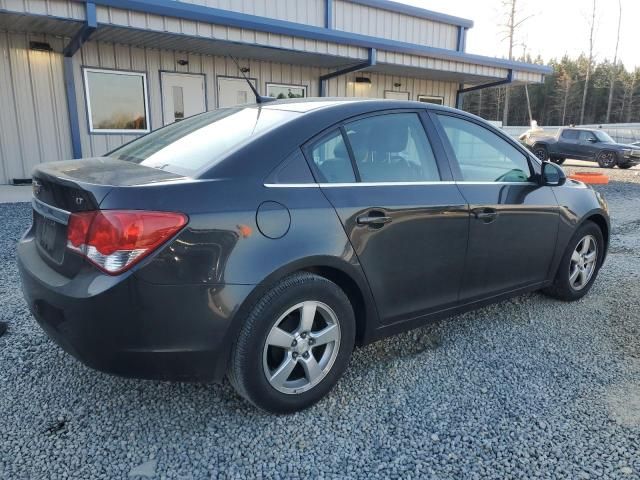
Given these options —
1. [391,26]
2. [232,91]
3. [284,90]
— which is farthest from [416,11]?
[232,91]

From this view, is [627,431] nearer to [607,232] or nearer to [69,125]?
[607,232]

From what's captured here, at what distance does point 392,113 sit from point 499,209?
38.3 inches

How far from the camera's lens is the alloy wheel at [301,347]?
2285mm

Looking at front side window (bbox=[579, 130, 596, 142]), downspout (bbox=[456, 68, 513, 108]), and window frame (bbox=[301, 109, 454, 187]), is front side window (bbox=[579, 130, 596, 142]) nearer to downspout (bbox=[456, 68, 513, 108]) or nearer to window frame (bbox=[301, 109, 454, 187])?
downspout (bbox=[456, 68, 513, 108])

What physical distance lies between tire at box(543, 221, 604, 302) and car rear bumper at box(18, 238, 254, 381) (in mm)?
2845

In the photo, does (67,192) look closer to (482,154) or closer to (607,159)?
(482,154)

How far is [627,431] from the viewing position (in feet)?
7.63

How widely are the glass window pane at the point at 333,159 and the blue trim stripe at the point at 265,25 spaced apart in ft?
20.4

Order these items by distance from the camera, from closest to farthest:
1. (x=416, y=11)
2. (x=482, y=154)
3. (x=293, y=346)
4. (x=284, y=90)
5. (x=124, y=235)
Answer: (x=124, y=235), (x=293, y=346), (x=482, y=154), (x=284, y=90), (x=416, y=11)

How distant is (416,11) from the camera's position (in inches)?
532

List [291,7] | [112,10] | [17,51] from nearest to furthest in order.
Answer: [112,10] → [17,51] → [291,7]

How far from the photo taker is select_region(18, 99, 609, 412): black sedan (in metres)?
1.96

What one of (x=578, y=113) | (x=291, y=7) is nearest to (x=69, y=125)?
(x=291, y=7)

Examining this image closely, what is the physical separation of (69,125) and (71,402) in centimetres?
788
